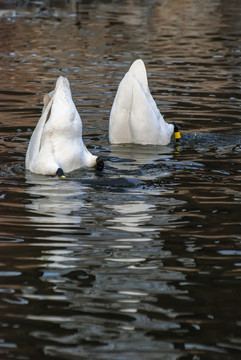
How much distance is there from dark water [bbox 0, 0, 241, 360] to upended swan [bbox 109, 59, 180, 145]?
0.55 feet

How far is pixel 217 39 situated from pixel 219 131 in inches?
483

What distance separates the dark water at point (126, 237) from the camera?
4.78m

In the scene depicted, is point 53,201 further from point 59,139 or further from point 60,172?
point 59,139

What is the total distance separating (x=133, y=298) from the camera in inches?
208

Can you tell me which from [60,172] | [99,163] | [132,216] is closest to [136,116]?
[99,163]

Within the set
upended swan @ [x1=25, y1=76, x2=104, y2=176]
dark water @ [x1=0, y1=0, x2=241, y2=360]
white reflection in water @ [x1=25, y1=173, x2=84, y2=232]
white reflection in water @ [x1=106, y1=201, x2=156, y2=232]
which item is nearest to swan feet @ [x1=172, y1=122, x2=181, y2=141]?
dark water @ [x1=0, y1=0, x2=241, y2=360]

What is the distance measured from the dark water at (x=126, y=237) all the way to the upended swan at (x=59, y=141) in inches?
4.8

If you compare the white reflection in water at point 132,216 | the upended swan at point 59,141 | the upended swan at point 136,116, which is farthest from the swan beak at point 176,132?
the white reflection in water at point 132,216

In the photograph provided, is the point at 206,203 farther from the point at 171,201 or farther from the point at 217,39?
the point at 217,39

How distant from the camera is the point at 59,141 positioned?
8.72m

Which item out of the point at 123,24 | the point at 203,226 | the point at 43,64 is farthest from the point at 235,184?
the point at 123,24

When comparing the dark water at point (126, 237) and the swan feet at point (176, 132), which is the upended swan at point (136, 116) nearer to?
the swan feet at point (176, 132)

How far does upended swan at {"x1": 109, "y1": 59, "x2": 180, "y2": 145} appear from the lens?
10.3m

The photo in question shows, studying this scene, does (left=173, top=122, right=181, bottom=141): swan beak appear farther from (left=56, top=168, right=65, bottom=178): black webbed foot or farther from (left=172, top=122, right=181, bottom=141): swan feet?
(left=56, top=168, right=65, bottom=178): black webbed foot
